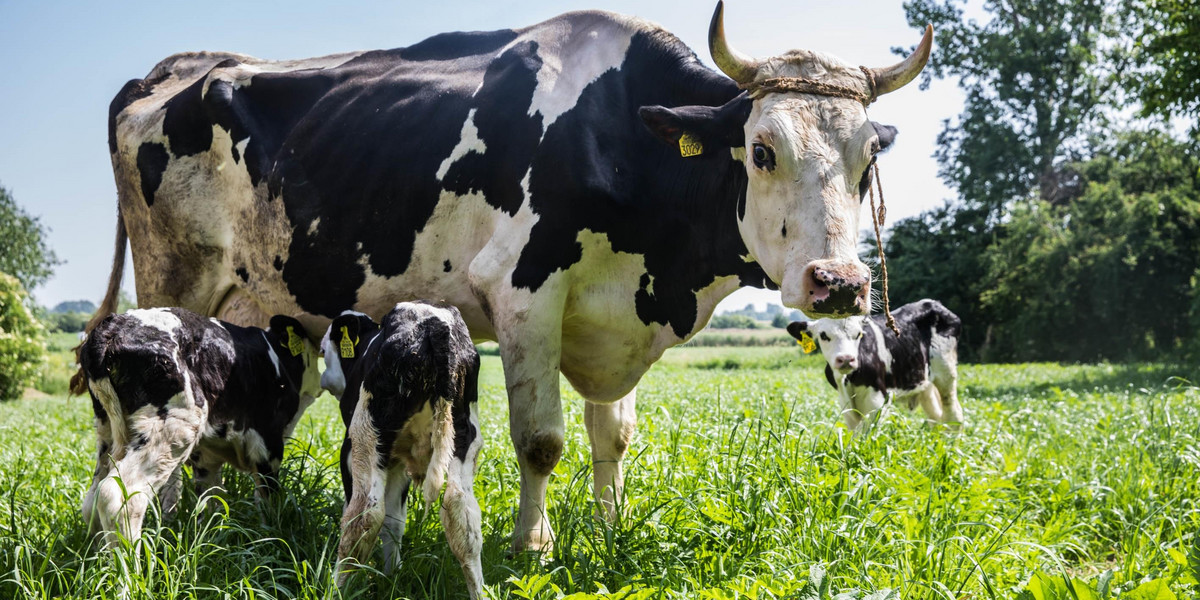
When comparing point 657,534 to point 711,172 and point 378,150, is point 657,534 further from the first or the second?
point 378,150

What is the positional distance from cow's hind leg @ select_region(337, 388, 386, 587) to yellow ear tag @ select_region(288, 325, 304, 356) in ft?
5.65

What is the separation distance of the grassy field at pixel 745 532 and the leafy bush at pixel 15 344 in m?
20.1

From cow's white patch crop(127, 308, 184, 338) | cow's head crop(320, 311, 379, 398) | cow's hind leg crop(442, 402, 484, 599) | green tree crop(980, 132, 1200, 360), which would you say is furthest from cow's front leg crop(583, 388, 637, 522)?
green tree crop(980, 132, 1200, 360)

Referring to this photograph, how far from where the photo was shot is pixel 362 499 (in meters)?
3.37

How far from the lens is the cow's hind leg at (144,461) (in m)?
3.67

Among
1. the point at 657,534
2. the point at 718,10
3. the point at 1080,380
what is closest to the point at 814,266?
the point at 718,10

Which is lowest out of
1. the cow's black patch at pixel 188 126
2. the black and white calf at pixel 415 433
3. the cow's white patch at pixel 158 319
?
the black and white calf at pixel 415 433

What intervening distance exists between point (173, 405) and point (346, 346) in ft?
2.69

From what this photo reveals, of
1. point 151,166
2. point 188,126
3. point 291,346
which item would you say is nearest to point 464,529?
point 291,346

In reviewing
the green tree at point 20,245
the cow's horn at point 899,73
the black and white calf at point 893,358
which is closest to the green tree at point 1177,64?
the black and white calf at point 893,358

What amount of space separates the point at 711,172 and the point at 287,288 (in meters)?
2.67

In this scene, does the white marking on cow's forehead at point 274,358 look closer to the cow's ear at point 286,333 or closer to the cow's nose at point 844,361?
the cow's ear at point 286,333

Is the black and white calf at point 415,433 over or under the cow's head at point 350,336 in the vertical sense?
under

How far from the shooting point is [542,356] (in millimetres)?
4129
